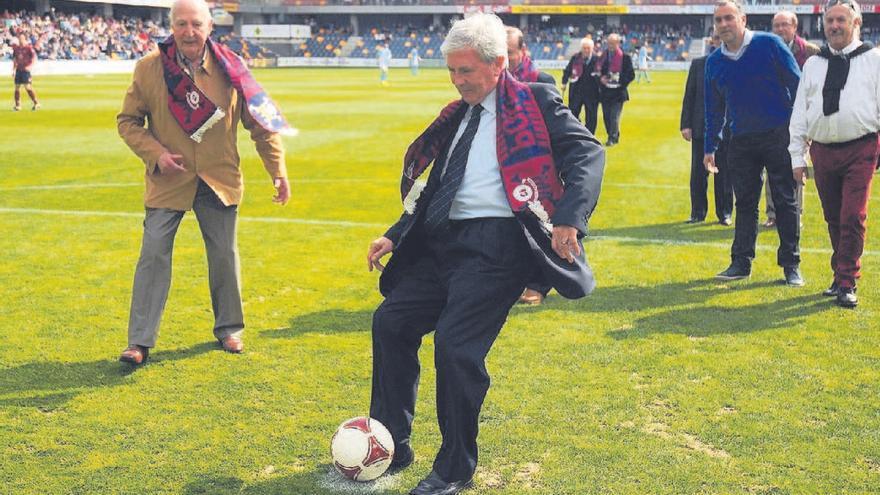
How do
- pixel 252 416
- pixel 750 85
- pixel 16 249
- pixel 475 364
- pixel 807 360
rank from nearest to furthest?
pixel 475 364 < pixel 252 416 < pixel 807 360 < pixel 750 85 < pixel 16 249

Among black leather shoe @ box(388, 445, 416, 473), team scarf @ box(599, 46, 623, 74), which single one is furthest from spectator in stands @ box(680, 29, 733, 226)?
team scarf @ box(599, 46, 623, 74)

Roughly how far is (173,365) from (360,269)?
2.90 meters

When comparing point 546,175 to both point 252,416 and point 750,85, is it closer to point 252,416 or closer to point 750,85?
point 252,416

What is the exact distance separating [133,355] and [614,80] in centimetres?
1469

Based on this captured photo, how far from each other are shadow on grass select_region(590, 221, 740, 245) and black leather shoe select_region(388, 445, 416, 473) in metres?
5.80

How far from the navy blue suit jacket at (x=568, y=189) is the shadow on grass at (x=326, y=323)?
2.80 metres

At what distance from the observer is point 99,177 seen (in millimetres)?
14078

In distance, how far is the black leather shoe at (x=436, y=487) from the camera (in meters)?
3.92

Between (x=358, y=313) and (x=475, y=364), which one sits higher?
(x=475, y=364)

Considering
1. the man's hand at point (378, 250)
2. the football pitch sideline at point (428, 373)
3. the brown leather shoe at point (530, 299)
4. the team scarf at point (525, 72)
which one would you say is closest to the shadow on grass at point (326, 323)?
the football pitch sideline at point (428, 373)

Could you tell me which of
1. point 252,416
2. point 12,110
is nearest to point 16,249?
point 252,416

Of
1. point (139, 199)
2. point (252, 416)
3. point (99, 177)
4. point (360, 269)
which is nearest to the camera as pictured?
point (252, 416)

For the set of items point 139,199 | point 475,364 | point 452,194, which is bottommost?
point 139,199

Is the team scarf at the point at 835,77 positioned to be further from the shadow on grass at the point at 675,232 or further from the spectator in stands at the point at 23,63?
the spectator in stands at the point at 23,63
